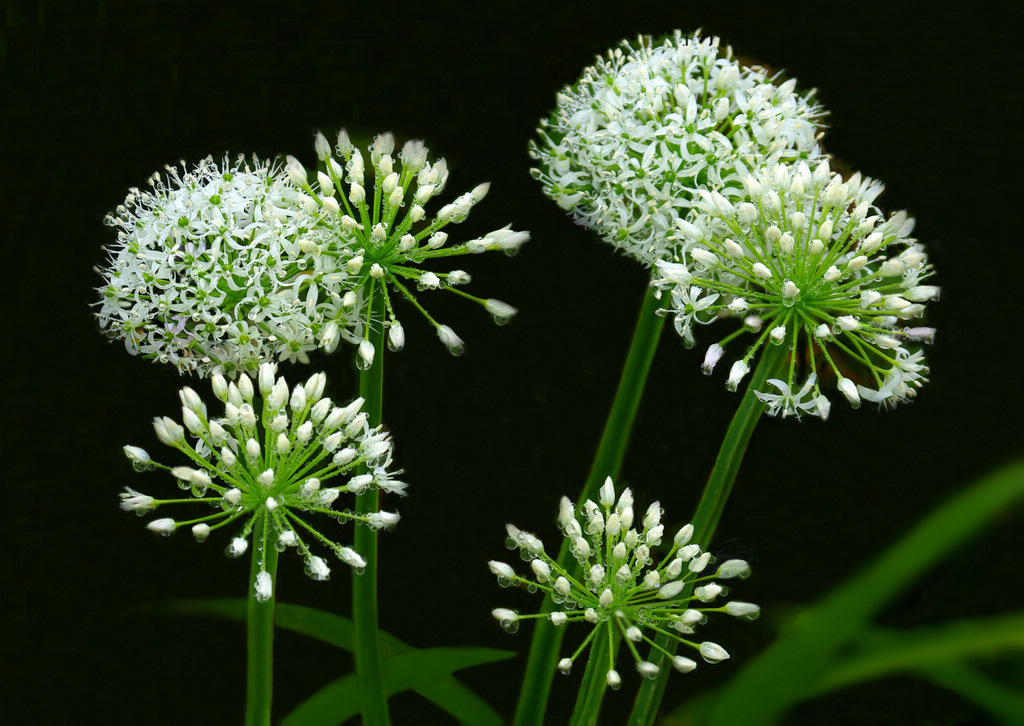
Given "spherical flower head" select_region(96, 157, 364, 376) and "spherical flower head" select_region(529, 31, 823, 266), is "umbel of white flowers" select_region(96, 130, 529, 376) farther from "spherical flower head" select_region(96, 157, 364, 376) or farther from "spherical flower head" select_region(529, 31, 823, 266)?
"spherical flower head" select_region(529, 31, 823, 266)

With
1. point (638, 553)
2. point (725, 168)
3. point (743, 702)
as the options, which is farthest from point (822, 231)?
point (743, 702)

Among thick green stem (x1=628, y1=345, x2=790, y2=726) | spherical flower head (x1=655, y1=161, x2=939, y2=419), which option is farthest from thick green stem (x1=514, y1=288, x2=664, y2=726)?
thick green stem (x1=628, y1=345, x2=790, y2=726)

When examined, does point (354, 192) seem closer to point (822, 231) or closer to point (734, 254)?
point (734, 254)

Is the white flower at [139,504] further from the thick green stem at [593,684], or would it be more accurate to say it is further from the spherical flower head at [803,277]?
the spherical flower head at [803,277]

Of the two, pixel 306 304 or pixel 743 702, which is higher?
pixel 306 304

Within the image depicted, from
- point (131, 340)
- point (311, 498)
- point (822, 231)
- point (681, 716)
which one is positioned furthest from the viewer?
point (681, 716)

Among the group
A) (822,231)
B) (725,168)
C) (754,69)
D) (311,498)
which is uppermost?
(754,69)
